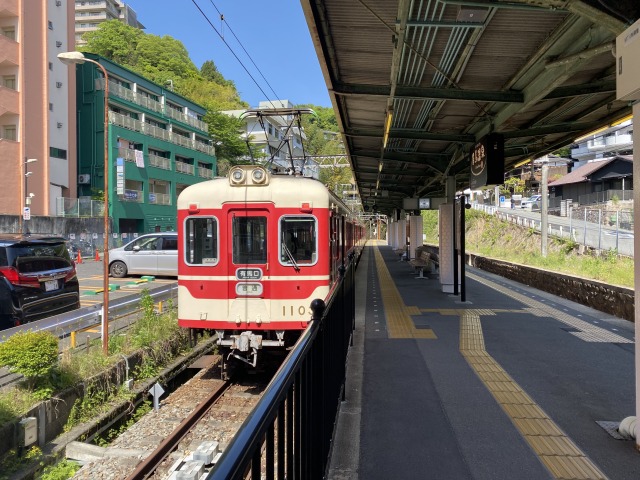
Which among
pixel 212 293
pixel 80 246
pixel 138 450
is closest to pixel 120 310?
pixel 212 293

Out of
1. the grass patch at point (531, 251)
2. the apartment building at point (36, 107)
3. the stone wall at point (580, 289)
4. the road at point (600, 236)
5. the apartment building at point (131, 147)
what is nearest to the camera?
the stone wall at point (580, 289)

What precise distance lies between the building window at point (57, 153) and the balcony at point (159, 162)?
236 inches

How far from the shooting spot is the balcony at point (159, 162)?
109 feet

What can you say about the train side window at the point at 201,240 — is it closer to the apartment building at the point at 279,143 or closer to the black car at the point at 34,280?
the apartment building at the point at 279,143

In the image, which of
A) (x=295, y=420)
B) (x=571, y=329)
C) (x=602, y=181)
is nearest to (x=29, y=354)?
(x=295, y=420)

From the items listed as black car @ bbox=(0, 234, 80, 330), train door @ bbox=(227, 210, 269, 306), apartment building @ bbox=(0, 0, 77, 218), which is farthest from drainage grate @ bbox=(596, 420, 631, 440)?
apartment building @ bbox=(0, 0, 77, 218)

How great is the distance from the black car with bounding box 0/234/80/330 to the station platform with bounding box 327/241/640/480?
495cm

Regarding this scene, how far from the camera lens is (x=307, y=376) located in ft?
8.06

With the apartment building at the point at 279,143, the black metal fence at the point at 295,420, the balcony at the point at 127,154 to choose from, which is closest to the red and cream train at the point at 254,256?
the apartment building at the point at 279,143

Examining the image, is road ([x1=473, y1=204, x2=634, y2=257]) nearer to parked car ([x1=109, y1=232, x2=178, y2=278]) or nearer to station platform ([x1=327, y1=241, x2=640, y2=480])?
station platform ([x1=327, y1=241, x2=640, y2=480])

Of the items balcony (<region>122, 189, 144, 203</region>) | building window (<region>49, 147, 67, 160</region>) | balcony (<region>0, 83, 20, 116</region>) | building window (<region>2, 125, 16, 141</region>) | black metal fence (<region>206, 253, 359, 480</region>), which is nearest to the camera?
black metal fence (<region>206, 253, 359, 480</region>)

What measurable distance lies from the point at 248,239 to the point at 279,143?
804cm

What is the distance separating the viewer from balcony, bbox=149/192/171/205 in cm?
3334

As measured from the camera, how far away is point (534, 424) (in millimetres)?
4184
